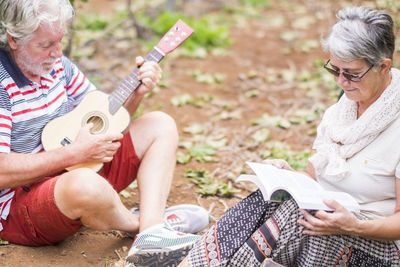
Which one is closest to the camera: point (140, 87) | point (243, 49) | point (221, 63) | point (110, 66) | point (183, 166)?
point (140, 87)

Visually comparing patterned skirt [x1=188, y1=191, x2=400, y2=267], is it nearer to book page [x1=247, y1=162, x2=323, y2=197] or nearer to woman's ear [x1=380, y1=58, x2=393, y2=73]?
book page [x1=247, y1=162, x2=323, y2=197]

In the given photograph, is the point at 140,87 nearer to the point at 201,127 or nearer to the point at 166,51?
the point at 166,51

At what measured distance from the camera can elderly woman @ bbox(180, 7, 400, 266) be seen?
2.12 metres

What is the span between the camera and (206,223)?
2.94m

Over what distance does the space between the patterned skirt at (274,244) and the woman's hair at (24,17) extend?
1217 millimetres

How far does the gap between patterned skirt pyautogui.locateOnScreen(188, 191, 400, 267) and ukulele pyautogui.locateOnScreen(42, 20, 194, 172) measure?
73 centimetres

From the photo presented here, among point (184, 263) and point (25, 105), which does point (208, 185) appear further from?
point (25, 105)

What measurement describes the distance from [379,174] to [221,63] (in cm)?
378

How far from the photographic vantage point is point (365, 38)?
215 cm

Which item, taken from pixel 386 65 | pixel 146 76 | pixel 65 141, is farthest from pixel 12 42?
pixel 386 65

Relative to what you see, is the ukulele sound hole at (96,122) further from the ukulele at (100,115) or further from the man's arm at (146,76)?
the man's arm at (146,76)

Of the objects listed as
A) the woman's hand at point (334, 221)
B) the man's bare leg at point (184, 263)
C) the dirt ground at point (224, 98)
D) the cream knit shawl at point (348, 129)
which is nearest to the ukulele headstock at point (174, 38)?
the dirt ground at point (224, 98)

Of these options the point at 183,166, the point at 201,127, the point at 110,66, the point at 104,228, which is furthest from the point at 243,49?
the point at 104,228

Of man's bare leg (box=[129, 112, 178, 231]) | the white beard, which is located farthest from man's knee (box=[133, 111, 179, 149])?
the white beard
